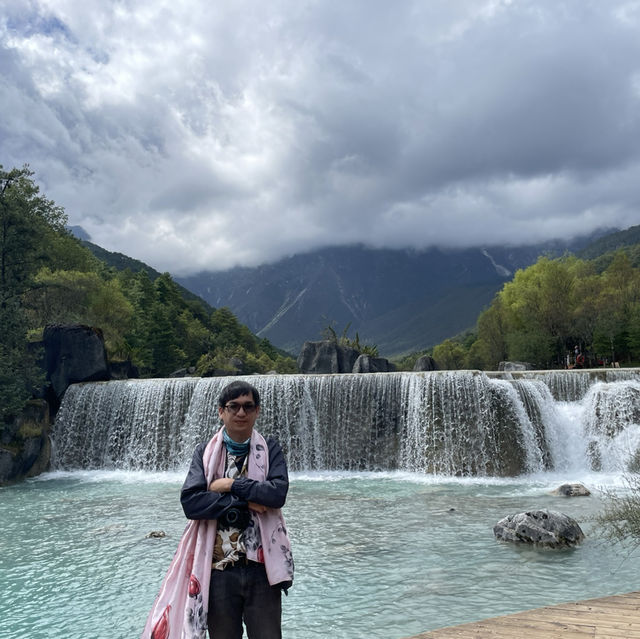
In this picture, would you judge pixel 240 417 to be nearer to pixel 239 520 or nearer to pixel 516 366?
pixel 239 520

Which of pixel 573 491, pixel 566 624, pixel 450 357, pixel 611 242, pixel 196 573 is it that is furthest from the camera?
pixel 611 242

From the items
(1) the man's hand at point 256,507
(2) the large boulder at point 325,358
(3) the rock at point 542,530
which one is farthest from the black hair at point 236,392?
(2) the large boulder at point 325,358

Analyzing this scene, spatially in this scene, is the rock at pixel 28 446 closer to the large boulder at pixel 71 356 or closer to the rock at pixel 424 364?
the large boulder at pixel 71 356

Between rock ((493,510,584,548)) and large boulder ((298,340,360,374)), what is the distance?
86.3 ft

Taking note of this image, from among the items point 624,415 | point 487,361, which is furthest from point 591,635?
point 487,361

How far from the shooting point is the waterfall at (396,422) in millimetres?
15930

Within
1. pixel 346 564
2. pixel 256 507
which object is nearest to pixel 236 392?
pixel 256 507

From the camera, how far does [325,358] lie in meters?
35.2

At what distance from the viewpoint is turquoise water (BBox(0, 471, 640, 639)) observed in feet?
19.5

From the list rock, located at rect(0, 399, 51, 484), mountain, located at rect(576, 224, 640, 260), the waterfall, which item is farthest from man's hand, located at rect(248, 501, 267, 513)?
mountain, located at rect(576, 224, 640, 260)

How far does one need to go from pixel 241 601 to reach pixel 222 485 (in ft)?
1.79

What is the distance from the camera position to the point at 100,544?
29.6 ft

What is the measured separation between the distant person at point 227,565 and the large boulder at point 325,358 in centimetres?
3199

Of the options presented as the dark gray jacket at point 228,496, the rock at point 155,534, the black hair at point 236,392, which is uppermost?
the black hair at point 236,392
